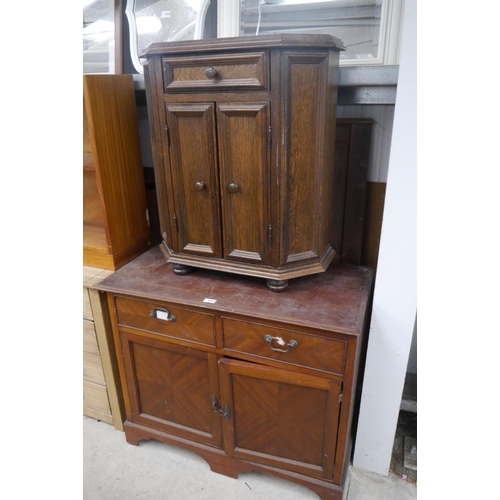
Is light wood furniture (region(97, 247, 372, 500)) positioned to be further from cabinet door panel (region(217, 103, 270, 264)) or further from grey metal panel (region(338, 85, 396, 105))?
grey metal panel (region(338, 85, 396, 105))

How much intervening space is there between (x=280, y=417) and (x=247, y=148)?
1003 mm

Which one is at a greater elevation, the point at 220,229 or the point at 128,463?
the point at 220,229

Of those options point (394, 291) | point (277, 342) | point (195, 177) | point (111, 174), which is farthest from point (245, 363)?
point (111, 174)

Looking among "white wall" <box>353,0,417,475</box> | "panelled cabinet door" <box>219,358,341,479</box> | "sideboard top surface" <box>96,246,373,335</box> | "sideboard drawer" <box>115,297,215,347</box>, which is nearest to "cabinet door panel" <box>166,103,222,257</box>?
"sideboard top surface" <box>96,246,373,335</box>

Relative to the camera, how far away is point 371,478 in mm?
1658

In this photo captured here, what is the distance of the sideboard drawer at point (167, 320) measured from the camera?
146 cm

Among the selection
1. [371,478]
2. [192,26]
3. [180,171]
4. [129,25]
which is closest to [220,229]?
[180,171]

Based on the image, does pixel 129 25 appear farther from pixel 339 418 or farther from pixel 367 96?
pixel 339 418

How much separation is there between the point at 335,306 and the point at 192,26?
1311 mm

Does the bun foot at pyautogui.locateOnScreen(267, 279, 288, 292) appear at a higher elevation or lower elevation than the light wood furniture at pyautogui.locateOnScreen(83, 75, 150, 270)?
lower

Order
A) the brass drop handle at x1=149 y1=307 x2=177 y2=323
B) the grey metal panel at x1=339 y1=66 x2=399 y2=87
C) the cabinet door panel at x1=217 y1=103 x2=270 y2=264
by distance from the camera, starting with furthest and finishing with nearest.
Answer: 1. the brass drop handle at x1=149 y1=307 x2=177 y2=323
2. the grey metal panel at x1=339 y1=66 x2=399 y2=87
3. the cabinet door panel at x1=217 y1=103 x2=270 y2=264

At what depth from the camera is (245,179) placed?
1.35m

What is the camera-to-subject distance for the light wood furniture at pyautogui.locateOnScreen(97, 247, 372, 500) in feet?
4.42

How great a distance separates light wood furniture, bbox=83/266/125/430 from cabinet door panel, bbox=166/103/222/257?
0.43 m
